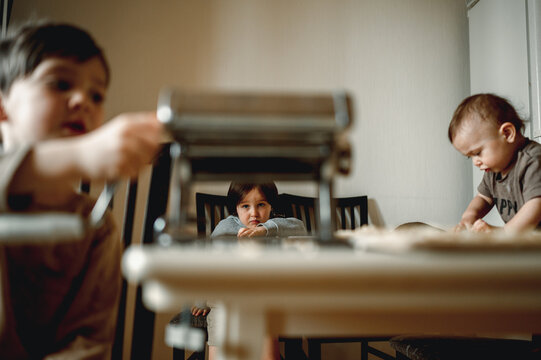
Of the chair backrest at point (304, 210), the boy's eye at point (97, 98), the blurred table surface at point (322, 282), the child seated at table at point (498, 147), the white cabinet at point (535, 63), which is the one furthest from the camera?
the chair backrest at point (304, 210)

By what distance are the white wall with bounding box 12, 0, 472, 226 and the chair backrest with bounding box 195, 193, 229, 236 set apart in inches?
16.0

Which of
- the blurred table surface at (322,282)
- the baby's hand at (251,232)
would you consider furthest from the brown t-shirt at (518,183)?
the blurred table surface at (322,282)

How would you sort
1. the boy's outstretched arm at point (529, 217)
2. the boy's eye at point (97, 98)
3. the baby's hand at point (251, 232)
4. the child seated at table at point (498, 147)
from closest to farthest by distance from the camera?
the boy's eye at point (97, 98)
the boy's outstretched arm at point (529, 217)
the child seated at table at point (498, 147)
the baby's hand at point (251, 232)

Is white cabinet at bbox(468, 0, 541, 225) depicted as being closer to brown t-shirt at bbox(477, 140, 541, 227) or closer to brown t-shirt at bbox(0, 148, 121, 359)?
brown t-shirt at bbox(477, 140, 541, 227)

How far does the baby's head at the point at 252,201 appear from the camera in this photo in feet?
6.27

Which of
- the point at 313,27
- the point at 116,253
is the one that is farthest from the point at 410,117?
the point at 116,253

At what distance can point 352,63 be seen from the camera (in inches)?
92.5

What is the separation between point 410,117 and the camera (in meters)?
2.37

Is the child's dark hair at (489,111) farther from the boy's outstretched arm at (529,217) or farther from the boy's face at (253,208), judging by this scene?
the boy's face at (253,208)

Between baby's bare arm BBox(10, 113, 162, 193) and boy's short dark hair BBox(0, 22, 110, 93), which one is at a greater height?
boy's short dark hair BBox(0, 22, 110, 93)

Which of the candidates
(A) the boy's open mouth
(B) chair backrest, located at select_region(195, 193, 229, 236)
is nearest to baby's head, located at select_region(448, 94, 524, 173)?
(B) chair backrest, located at select_region(195, 193, 229, 236)

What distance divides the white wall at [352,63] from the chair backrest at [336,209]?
16cm

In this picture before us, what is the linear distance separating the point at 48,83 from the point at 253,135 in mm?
394

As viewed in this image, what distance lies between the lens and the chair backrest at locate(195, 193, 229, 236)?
1.82 m
